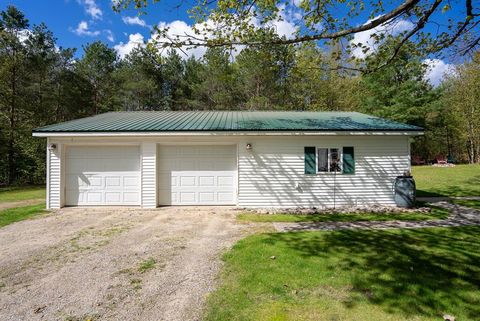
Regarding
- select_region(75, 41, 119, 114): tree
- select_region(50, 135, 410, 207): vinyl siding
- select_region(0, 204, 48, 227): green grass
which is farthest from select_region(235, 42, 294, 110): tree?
select_region(0, 204, 48, 227): green grass

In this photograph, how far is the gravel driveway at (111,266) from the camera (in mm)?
3311

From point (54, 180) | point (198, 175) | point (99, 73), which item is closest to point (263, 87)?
point (198, 175)

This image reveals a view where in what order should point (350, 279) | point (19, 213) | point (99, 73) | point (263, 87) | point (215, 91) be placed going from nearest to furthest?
point (350, 279) → point (19, 213) → point (263, 87) → point (215, 91) → point (99, 73)

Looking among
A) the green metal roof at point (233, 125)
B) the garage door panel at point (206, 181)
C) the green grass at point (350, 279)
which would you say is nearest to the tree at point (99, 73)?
the green metal roof at point (233, 125)

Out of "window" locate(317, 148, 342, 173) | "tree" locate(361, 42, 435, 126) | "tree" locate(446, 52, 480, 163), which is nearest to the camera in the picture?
"window" locate(317, 148, 342, 173)

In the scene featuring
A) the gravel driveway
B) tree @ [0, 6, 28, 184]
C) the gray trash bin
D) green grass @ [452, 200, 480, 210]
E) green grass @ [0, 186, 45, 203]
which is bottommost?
the gravel driveway

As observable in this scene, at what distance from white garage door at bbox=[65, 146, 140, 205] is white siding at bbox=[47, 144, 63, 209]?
296 millimetres

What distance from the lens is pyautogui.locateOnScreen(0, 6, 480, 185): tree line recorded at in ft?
61.5

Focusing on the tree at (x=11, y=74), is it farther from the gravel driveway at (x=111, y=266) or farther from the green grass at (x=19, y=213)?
the gravel driveway at (x=111, y=266)

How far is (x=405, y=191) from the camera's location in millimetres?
9031

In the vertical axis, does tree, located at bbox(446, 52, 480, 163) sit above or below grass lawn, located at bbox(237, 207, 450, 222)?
above

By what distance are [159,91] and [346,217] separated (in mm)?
23154

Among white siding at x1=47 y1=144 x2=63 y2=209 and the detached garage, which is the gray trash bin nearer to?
the detached garage

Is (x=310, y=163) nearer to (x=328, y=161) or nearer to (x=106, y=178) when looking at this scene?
(x=328, y=161)
